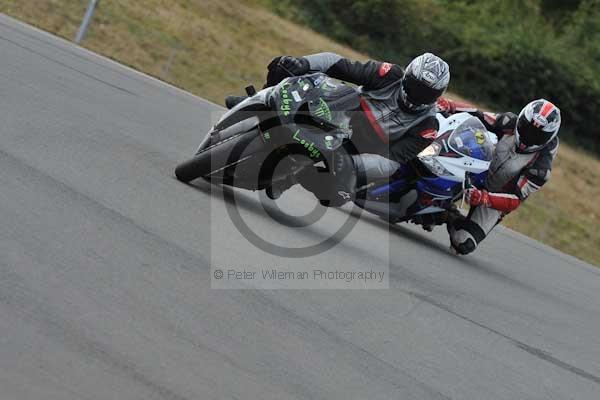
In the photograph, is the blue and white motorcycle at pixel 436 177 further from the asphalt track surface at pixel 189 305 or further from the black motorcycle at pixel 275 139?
the black motorcycle at pixel 275 139

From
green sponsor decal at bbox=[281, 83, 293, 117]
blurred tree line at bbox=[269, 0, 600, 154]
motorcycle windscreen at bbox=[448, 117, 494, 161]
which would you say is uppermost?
green sponsor decal at bbox=[281, 83, 293, 117]

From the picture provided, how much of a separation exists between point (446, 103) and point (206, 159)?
13.3ft

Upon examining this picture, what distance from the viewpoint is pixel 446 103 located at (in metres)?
11.4

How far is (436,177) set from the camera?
1047 centimetres

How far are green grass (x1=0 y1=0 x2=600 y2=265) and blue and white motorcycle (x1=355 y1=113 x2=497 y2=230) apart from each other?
26.7 ft

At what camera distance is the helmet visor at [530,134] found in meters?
10.7

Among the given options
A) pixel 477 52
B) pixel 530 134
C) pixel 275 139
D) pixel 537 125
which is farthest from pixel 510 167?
pixel 477 52

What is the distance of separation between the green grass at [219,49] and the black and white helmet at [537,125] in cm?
797

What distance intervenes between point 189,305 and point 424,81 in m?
4.23

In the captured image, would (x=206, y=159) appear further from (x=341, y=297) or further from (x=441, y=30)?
(x=441, y=30)

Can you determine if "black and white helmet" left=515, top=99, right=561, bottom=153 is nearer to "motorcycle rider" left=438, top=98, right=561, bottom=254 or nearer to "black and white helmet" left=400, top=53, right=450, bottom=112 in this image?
"motorcycle rider" left=438, top=98, right=561, bottom=254

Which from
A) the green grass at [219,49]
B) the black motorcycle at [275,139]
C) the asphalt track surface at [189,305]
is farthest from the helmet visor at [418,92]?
the green grass at [219,49]

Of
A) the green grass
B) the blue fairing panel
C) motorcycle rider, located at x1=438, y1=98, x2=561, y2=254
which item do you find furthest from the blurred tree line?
the blue fairing panel

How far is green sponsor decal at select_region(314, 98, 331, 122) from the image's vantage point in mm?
8062
